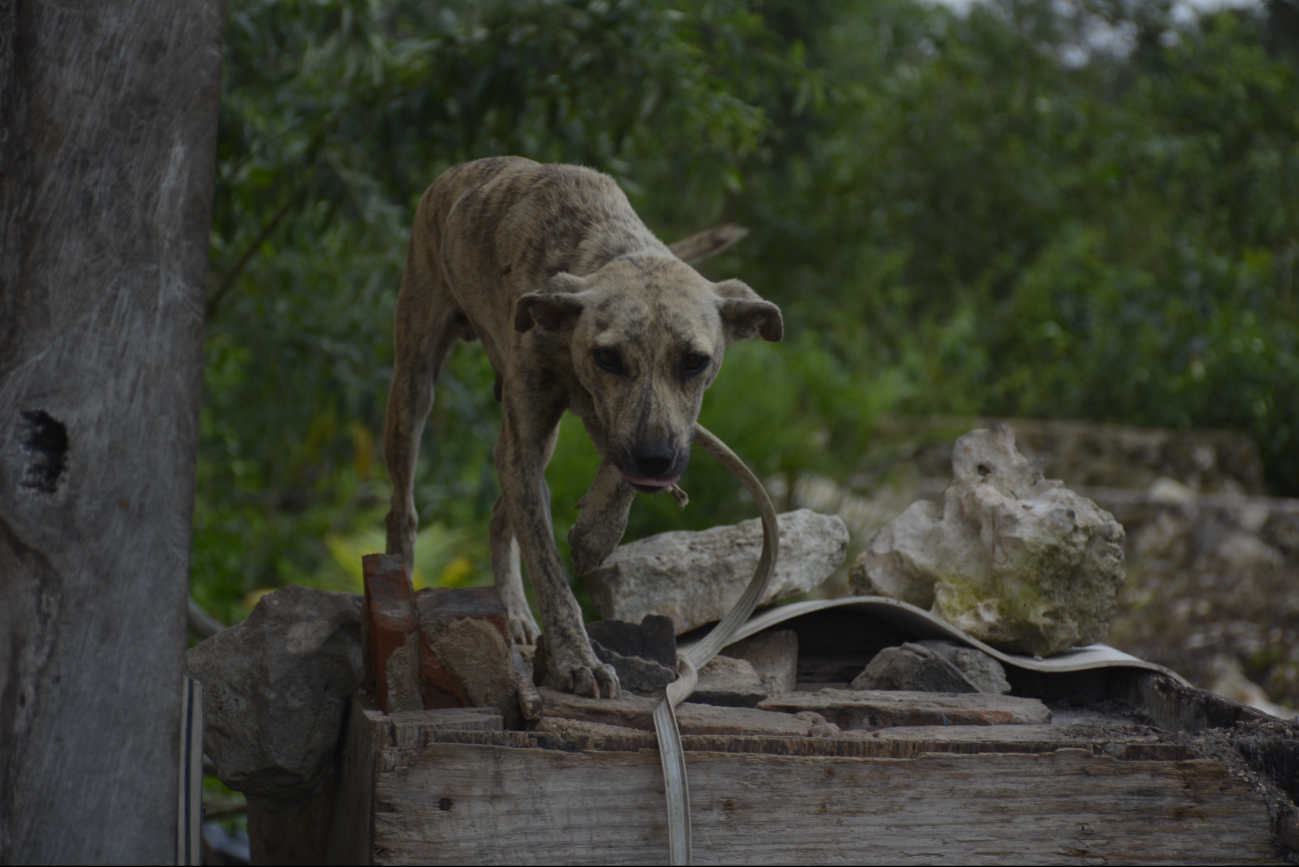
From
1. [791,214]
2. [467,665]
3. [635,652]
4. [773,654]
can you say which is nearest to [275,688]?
[467,665]

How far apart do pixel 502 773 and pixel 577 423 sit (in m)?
4.92

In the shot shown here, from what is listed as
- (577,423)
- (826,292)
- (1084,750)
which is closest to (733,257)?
(826,292)

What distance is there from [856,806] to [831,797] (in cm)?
6

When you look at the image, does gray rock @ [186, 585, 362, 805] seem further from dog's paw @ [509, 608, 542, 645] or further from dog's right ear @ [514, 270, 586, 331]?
dog's right ear @ [514, 270, 586, 331]

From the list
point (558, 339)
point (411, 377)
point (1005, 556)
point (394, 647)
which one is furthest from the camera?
point (411, 377)

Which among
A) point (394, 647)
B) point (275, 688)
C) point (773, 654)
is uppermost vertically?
point (394, 647)

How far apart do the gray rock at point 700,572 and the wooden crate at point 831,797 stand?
1215 mm

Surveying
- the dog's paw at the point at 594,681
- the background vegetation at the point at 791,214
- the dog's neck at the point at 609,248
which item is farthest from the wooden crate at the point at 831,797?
the background vegetation at the point at 791,214

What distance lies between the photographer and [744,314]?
3082 millimetres

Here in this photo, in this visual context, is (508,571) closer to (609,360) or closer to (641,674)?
(641,674)

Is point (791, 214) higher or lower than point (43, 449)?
lower

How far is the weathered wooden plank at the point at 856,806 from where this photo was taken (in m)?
2.27

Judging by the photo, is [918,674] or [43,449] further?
[918,674]

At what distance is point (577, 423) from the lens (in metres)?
7.12
